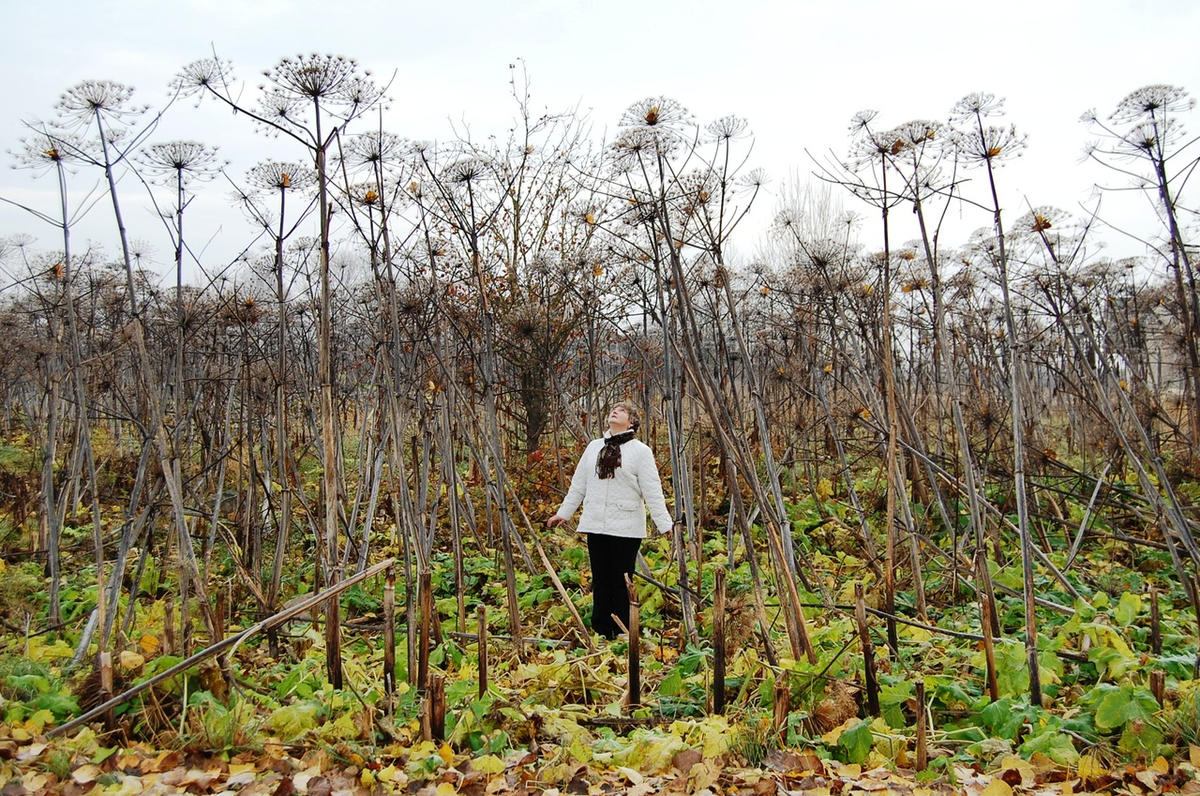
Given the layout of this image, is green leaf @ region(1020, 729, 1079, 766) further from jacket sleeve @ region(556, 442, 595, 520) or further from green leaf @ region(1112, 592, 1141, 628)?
jacket sleeve @ region(556, 442, 595, 520)

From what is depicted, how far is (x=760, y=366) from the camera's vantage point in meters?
9.43

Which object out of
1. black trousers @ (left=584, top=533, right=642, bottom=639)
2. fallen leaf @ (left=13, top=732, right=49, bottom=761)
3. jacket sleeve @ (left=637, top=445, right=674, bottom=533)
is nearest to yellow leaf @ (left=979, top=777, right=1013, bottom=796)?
jacket sleeve @ (left=637, top=445, right=674, bottom=533)

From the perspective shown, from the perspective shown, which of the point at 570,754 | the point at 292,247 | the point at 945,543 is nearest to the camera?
the point at 570,754

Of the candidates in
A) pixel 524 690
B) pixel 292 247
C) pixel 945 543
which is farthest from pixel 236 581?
pixel 945 543

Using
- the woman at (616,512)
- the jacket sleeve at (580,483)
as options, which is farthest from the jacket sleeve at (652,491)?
the jacket sleeve at (580,483)

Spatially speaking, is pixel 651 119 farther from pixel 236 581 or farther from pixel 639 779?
pixel 236 581

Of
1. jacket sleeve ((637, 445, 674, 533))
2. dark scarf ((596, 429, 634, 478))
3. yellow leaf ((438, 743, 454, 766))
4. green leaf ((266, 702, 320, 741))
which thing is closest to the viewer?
yellow leaf ((438, 743, 454, 766))

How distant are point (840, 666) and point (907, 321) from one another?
251 centimetres

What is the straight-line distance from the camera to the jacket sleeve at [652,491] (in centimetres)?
484

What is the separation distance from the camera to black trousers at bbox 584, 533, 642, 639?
4957 mm

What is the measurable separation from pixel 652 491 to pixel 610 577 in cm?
61

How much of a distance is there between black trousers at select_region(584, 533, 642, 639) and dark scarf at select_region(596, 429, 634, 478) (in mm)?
399

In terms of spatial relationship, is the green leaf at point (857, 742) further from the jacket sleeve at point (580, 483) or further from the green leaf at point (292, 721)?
the jacket sleeve at point (580, 483)

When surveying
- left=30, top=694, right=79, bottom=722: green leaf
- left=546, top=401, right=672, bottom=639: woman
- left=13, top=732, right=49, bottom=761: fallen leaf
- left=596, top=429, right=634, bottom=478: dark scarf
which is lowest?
left=13, top=732, right=49, bottom=761: fallen leaf
